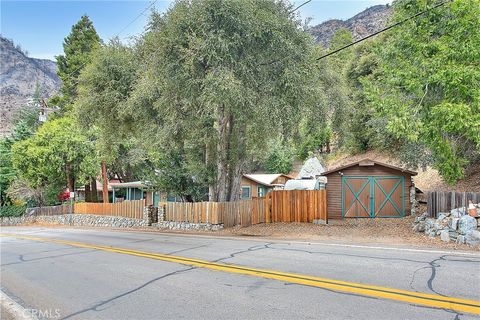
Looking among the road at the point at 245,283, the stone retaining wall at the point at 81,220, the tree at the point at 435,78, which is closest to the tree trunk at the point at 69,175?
the stone retaining wall at the point at 81,220

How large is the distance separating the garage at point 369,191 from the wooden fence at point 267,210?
46.9 inches

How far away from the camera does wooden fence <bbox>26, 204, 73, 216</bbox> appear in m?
35.9

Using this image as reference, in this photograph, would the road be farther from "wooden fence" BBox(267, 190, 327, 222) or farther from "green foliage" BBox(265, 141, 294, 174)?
"green foliage" BBox(265, 141, 294, 174)

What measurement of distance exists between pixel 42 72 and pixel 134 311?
189484 mm

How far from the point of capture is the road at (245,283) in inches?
202

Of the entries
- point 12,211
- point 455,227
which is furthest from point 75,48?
point 455,227

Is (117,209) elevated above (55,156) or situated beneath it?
situated beneath

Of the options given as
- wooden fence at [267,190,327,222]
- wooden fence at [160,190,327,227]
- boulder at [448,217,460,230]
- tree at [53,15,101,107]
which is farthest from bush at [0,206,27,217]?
boulder at [448,217,460,230]

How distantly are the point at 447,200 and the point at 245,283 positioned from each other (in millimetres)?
9183

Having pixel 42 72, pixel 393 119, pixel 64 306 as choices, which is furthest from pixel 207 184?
pixel 42 72

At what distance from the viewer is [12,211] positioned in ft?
141

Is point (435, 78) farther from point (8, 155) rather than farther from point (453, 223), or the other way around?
point (8, 155)

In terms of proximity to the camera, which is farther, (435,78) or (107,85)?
(107,85)

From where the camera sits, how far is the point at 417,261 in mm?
8031
